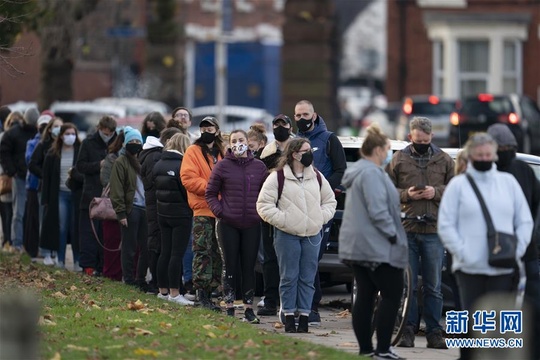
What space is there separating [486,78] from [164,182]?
42535 mm

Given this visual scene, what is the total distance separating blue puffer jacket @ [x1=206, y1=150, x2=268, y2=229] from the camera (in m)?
14.8

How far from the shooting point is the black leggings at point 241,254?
1491 cm

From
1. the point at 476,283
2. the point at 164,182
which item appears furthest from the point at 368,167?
the point at 164,182

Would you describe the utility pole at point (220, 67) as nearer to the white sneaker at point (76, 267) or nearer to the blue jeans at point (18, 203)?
the blue jeans at point (18, 203)

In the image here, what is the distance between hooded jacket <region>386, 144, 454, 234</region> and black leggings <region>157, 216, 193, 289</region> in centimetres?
312

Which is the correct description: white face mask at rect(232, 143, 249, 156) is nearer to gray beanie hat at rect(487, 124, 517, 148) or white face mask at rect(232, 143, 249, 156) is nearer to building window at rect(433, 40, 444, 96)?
gray beanie hat at rect(487, 124, 517, 148)

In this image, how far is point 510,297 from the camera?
11391 mm

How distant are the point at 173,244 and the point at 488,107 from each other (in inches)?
1053

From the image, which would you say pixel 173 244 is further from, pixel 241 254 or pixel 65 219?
pixel 65 219

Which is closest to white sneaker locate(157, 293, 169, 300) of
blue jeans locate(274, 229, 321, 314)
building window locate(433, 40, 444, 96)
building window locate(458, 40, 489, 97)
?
blue jeans locate(274, 229, 321, 314)

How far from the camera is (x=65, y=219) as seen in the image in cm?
2016

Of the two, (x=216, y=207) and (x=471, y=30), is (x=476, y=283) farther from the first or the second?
(x=471, y=30)

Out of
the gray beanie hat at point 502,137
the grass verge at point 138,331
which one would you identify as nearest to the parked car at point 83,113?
the grass verge at point 138,331

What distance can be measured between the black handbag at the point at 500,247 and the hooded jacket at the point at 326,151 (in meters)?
4.62
